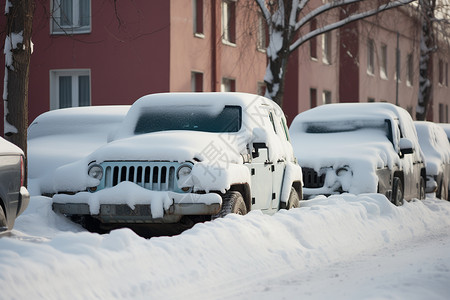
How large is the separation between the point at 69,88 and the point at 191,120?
16977 mm

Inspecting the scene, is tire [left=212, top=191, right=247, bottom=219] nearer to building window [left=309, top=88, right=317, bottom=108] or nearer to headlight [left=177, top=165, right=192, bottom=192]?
headlight [left=177, top=165, right=192, bottom=192]

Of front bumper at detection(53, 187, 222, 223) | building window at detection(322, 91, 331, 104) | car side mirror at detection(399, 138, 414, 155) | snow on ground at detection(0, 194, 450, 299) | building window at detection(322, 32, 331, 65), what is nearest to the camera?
snow on ground at detection(0, 194, 450, 299)

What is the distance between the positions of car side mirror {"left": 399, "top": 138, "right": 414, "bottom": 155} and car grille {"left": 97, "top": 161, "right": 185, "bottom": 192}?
7290mm

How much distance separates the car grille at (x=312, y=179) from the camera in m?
15.2

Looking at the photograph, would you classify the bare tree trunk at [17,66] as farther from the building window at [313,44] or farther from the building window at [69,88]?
the building window at [313,44]

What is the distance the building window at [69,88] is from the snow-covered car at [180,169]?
16100mm

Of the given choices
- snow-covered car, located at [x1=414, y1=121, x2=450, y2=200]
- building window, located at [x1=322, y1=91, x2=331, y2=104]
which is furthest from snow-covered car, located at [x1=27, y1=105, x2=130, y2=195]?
building window, located at [x1=322, y1=91, x2=331, y2=104]

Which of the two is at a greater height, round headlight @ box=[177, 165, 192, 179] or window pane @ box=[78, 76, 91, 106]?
window pane @ box=[78, 76, 91, 106]

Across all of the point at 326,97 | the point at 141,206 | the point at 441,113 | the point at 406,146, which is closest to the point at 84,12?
Answer: the point at 406,146

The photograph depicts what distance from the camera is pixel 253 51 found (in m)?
33.3

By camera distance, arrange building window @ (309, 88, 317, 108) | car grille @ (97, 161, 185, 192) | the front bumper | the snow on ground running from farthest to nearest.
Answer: building window @ (309, 88, 317, 108) < car grille @ (97, 161, 185, 192) < the front bumper < the snow on ground

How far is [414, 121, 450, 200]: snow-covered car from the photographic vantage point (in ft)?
66.6

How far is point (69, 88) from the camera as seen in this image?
93.0ft

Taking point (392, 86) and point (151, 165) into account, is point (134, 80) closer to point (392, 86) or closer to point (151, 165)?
point (151, 165)
